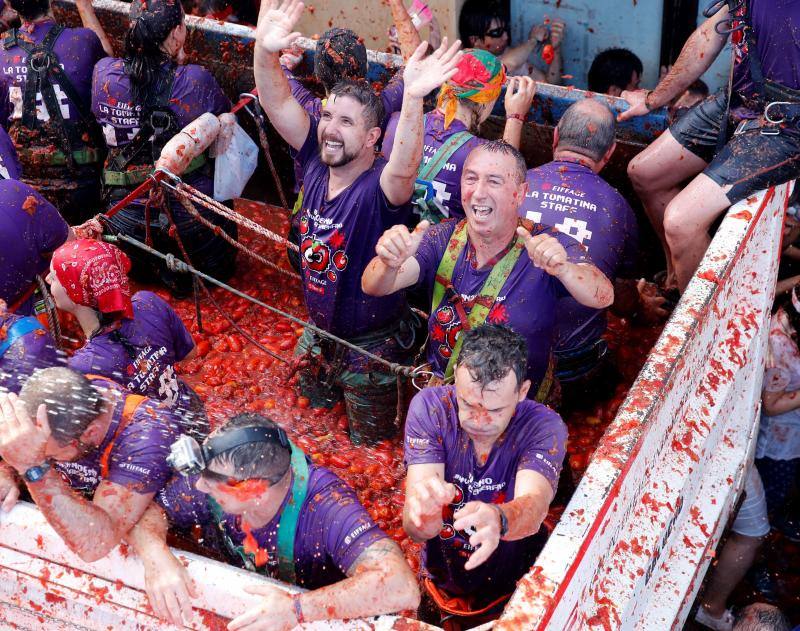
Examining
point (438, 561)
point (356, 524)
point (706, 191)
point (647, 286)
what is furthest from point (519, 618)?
point (647, 286)

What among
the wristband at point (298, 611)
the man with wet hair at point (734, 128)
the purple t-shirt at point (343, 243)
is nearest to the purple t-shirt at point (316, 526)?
the wristband at point (298, 611)

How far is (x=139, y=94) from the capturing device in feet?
18.3

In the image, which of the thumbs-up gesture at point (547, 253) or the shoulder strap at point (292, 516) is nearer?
the shoulder strap at point (292, 516)

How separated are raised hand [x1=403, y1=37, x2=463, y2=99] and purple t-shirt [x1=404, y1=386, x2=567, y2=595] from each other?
53.9 inches

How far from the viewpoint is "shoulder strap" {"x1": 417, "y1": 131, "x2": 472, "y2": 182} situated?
487 cm

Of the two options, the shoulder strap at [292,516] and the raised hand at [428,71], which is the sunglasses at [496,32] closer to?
the raised hand at [428,71]

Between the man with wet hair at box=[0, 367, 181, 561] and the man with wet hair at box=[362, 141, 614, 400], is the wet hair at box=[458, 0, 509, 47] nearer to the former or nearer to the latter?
the man with wet hair at box=[362, 141, 614, 400]

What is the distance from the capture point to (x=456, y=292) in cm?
407

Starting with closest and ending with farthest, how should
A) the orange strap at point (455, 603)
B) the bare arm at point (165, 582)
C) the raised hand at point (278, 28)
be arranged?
the bare arm at point (165, 582)
the orange strap at point (455, 603)
the raised hand at point (278, 28)

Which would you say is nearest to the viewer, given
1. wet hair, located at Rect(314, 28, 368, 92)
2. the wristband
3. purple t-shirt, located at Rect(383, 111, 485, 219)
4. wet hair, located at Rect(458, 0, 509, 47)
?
the wristband

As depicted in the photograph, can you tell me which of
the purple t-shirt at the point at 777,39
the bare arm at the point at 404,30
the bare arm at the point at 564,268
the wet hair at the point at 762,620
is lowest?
the wet hair at the point at 762,620

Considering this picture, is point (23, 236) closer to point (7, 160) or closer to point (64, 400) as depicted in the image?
point (7, 160)

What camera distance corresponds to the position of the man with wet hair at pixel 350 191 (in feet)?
13.7

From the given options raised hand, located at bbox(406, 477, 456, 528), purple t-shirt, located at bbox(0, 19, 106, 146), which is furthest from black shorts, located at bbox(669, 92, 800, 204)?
purple t-shirt, located at bbox(0, 19, 106, 146)
